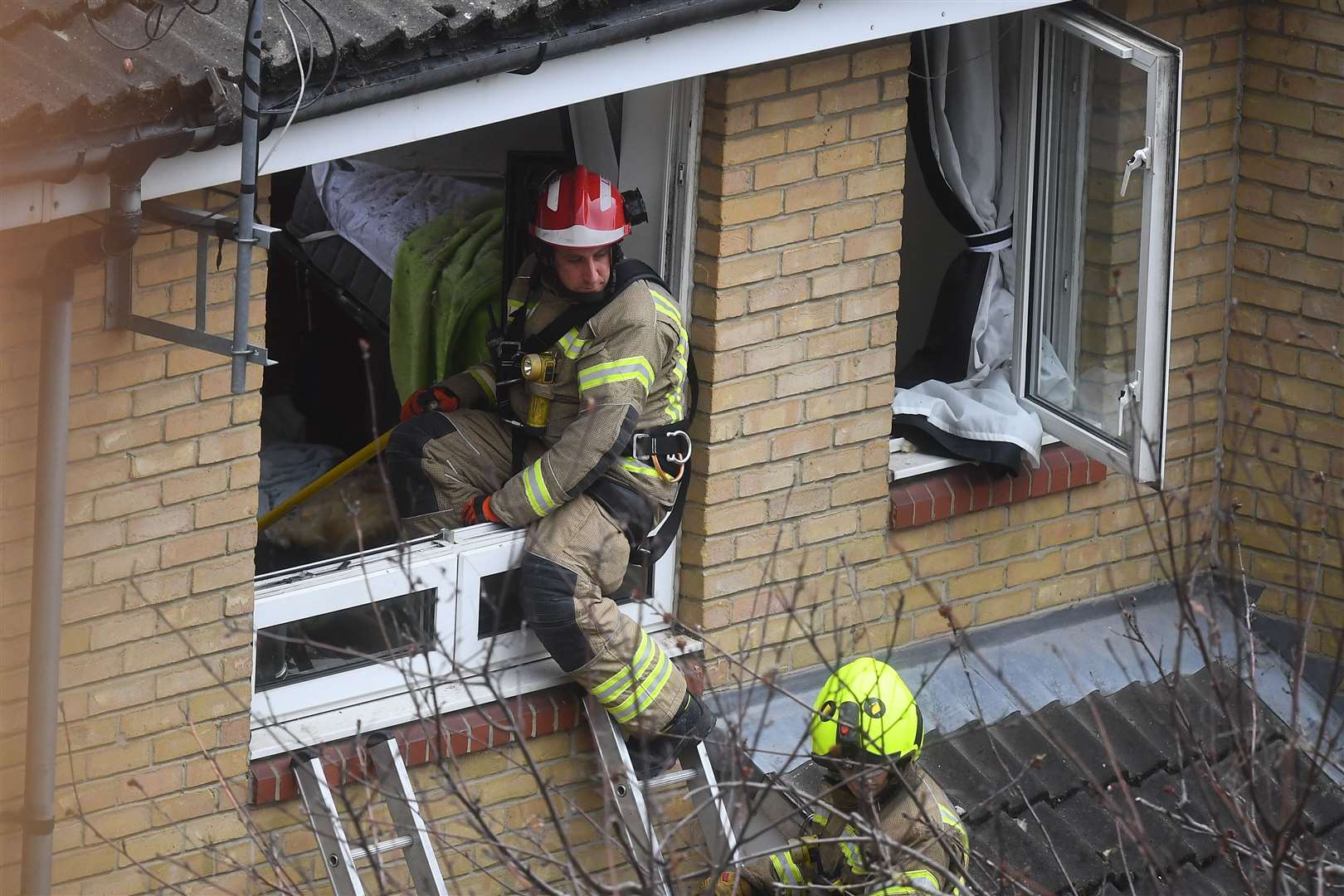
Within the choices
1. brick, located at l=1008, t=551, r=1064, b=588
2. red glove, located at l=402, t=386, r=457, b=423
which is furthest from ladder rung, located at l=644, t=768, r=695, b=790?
brick, located at l=1008, t=551, r=1064, b=588

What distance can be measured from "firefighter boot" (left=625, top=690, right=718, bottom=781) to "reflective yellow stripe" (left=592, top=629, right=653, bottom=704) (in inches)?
6.8

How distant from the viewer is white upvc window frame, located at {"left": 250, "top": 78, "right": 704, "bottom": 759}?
5.53 metres

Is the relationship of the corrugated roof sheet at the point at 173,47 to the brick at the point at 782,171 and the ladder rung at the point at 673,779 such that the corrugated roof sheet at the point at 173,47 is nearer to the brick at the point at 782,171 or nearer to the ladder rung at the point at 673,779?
the brick at the point at 782,171

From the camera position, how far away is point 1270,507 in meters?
7.33

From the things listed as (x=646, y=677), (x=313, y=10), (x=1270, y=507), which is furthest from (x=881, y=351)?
(x=313, y=10)

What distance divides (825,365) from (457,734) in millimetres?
1605

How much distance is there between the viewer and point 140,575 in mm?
5047

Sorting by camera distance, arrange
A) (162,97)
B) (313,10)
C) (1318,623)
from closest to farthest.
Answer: (162,97)
(313,10)
(1318,623)

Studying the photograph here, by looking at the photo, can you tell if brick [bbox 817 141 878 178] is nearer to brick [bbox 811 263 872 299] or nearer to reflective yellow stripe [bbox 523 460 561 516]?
brick [bbox 811 263 872 299]

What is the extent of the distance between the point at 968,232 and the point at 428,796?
2.67 metres

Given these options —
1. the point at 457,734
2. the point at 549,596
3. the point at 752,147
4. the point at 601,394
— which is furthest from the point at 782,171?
the point at 457,734

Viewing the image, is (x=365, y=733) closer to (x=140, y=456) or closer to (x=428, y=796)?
(x=428, y=796)

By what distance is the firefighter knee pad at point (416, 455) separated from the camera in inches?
233

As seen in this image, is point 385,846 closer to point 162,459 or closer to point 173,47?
point 162,459
